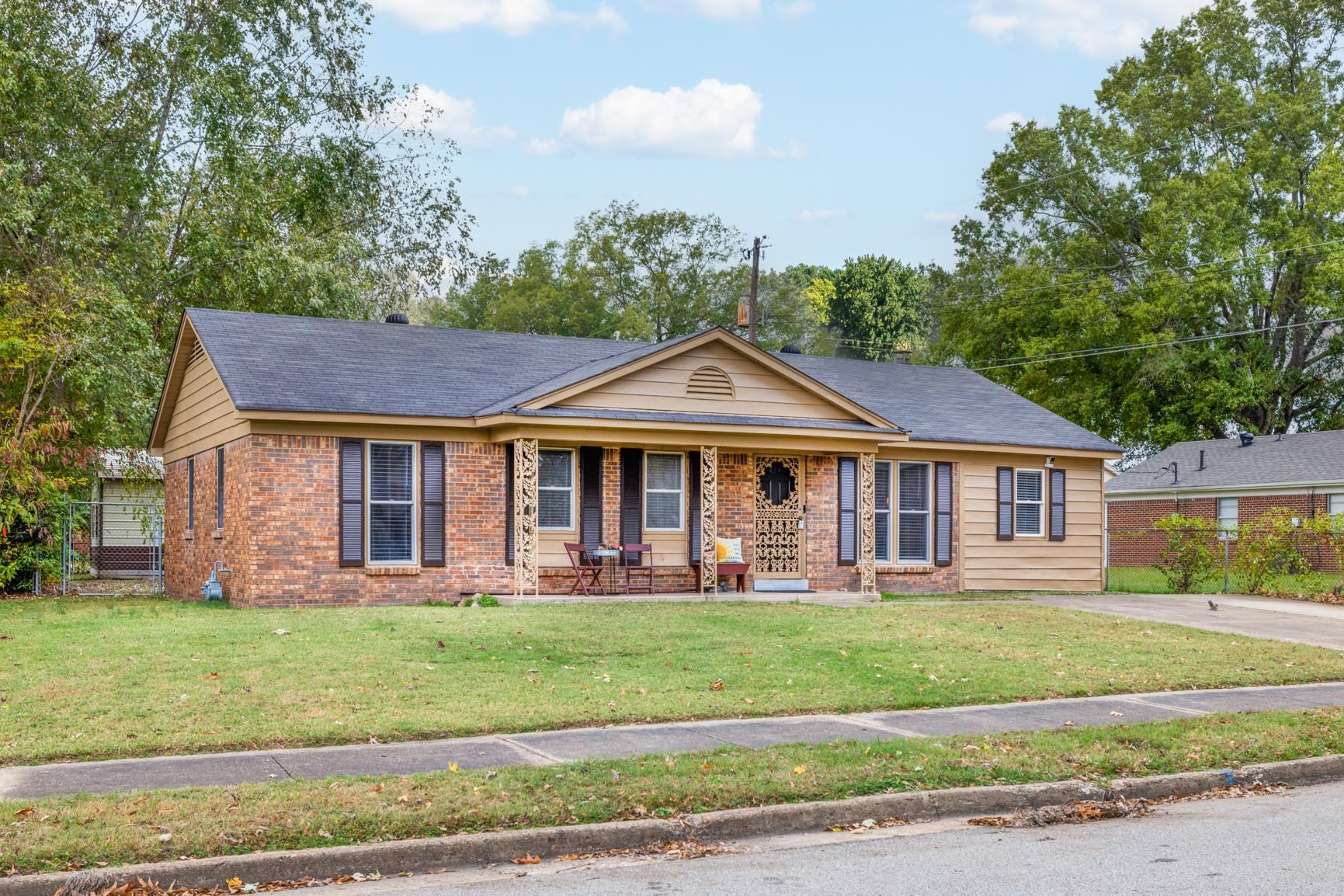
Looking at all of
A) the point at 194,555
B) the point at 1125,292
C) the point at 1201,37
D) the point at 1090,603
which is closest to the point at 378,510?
the point at 194,555

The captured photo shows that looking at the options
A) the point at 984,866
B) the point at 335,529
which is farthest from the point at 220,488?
the point at 984,866

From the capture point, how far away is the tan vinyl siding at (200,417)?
20.0m

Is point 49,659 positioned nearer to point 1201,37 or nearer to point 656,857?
point 656,857

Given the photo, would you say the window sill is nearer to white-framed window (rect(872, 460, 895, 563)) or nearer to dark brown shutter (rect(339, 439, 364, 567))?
dark brown shutter (rect(339, 439, 364, 567))

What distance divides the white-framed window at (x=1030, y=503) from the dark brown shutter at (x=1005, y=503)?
15cm

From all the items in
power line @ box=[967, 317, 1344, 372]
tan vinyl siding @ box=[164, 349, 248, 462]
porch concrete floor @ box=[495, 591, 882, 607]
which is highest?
power line @ box=[967, 317, 1344, 372]

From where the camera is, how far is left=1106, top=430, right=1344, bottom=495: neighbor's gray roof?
123 feet

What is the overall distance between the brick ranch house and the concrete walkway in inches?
385

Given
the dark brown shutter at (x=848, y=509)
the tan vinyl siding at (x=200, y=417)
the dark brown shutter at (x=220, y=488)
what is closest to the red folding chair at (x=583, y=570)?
the dark brown shutter at (x=848, y=509)

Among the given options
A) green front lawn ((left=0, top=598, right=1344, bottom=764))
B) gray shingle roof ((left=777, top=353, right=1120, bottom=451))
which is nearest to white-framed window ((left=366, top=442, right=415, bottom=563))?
green front lawn ((left=0, top=598, right=1344, bottom=764))

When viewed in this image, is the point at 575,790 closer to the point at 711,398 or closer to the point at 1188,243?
the point at 711,398

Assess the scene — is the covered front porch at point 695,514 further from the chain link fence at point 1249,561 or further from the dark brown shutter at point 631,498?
the chain link fence at point 1249,561

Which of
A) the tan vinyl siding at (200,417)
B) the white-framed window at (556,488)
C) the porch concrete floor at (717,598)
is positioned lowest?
the porch concrete floor at (717,598)

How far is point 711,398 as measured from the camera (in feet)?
70.1
